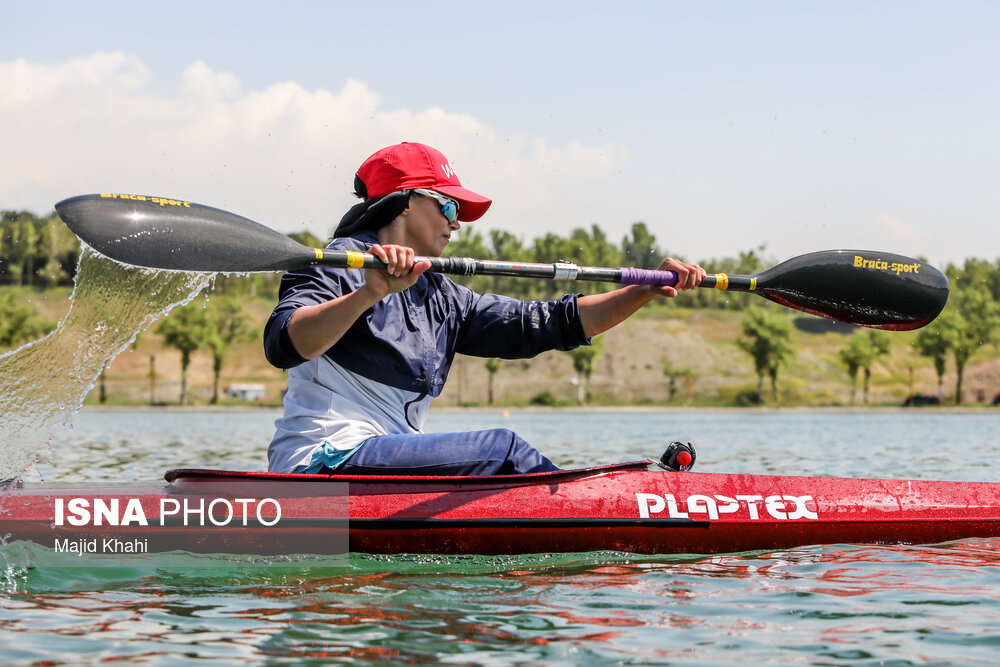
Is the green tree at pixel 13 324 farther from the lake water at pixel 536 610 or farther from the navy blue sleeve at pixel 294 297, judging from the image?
the navy blue sleeve at pixel 294 297

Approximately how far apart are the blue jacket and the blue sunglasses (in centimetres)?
35

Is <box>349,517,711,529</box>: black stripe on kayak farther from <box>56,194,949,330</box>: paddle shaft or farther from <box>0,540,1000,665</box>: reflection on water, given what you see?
<box>56,194,949,330</box>: paddle shaft

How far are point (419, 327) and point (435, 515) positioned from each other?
1.02 m

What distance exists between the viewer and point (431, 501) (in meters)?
Result: 5.05

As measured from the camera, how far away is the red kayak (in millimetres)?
5004

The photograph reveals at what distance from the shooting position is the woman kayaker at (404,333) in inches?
181

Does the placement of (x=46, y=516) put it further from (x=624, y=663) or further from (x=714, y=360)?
(x=714, y=360)

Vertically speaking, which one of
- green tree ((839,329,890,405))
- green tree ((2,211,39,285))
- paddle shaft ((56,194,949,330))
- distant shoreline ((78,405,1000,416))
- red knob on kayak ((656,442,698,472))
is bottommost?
distant shoreline ((78,405,1000,416))

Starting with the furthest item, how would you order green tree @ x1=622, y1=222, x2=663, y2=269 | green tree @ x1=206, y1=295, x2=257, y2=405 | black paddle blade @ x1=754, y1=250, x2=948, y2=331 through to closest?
1. green tree @ x1=622, y1=222, x2=663, y2=269
2. green tree @ x1=206, y1=295, x2=257, y2=405
3. black paddle blade @ x1=754, y1=250, x2=948, y2=331

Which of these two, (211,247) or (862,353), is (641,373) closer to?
(862,353)

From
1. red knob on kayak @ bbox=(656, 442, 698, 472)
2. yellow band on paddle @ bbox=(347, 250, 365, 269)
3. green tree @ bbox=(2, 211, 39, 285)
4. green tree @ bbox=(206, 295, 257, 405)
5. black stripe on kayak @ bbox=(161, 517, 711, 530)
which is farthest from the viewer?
green tree @ bbox=(2, 211, 39, 285)

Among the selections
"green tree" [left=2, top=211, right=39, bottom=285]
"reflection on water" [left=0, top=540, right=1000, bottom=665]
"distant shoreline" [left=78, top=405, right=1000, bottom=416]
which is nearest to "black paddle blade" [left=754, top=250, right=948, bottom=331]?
"reflection on water" [left=0, top=540, right=1000, bottom=665]

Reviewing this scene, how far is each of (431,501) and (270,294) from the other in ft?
364

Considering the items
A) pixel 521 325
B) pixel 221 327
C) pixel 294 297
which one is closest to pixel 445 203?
pixel 521 325
